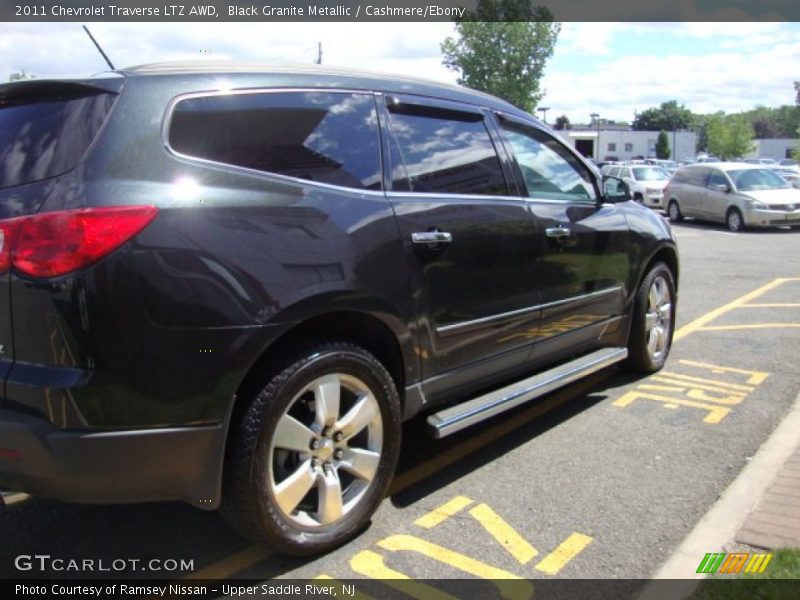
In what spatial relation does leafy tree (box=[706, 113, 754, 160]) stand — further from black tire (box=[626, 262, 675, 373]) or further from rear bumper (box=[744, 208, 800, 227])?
black tire (box=[626, 262, 675, 373])

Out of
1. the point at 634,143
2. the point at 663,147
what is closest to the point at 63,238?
the point at 663,147

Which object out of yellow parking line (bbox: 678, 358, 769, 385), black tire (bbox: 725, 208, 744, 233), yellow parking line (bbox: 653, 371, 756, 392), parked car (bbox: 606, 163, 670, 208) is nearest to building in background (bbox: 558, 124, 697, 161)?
parked car (bbox: 606, 163, 670, 208)

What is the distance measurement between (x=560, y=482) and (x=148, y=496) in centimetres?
A: 206

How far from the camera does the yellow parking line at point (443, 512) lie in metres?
3.32

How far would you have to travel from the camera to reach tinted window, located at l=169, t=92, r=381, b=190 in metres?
2.73

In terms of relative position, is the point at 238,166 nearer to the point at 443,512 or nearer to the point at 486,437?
the point at 443,512

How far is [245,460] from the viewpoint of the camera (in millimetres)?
2672

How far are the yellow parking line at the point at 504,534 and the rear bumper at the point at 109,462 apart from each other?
1262 mm

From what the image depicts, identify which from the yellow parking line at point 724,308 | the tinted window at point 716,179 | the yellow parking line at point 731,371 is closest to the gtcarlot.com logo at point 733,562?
the yellow parking line at point 731,371

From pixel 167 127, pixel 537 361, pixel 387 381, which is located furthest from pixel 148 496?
pixel 537 361

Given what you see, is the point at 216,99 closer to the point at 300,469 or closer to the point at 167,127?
the point at 167,127

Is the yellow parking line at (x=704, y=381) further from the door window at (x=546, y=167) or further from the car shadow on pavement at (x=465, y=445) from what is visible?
the door window at (x=546, y=167)

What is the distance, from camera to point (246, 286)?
103 inches

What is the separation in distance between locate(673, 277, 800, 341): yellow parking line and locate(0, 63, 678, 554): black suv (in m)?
3.90
